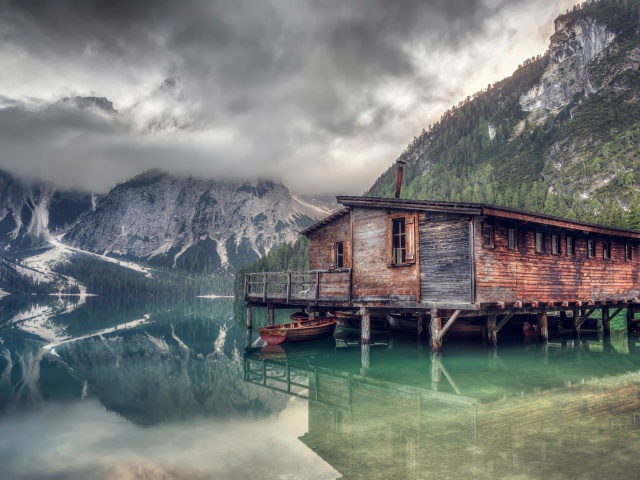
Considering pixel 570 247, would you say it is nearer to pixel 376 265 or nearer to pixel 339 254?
pixel 376 265

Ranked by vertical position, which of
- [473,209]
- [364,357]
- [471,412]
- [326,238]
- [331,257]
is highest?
[473,209]

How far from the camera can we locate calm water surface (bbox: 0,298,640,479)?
9633 millimetres

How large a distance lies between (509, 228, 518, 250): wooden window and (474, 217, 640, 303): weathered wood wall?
27 cm

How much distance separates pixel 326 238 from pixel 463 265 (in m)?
13.1

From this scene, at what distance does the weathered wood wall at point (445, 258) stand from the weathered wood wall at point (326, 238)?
296 inches

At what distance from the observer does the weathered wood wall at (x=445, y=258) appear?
23719mm

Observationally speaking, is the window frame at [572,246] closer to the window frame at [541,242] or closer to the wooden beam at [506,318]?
the window frame at [541,242]

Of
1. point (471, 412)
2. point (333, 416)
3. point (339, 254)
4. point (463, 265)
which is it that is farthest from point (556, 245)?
point (333, 416)

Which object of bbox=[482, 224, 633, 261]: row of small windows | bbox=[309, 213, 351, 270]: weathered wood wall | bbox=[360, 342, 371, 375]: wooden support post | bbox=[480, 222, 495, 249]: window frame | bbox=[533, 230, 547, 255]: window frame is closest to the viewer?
bbox=[360, 342, 371, 375]: wooden support post

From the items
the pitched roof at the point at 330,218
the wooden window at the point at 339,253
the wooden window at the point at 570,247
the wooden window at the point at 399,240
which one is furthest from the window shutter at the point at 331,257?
the wooden window at the point at 570,247

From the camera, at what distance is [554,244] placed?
28594 mm

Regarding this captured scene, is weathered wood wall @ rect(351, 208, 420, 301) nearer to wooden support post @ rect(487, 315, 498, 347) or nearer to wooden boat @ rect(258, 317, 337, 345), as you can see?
wooden boat @ rect(258, 317, 337, 345)

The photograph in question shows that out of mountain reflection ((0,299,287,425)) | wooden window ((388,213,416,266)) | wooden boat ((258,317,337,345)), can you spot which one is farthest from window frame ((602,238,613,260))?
mountain reflection ((0,299,287,425))

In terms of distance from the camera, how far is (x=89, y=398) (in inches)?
704
